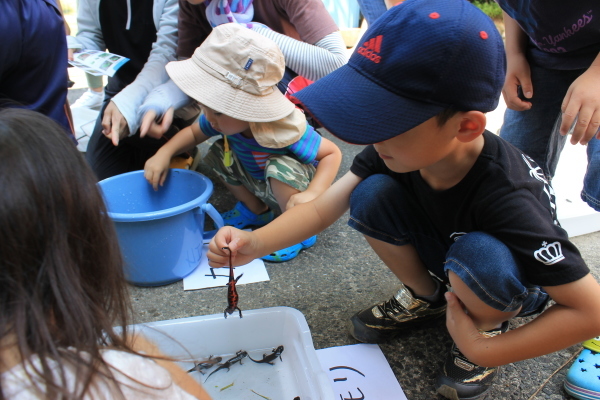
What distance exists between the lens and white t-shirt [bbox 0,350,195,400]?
0.45 metres

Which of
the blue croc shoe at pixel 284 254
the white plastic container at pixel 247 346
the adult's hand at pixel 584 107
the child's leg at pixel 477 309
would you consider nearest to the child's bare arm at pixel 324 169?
the blue croc shoe at pixel 284 254

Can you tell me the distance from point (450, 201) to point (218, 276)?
73 centimetres

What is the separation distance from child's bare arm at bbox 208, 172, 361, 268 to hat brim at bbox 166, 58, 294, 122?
1.12 ft

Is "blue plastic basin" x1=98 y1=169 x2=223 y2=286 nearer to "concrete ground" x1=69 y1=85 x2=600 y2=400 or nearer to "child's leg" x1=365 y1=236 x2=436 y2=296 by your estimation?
"concrete ground" x1=69 y1=85 x2=600 y2=400

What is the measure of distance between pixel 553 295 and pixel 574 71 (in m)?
0.68

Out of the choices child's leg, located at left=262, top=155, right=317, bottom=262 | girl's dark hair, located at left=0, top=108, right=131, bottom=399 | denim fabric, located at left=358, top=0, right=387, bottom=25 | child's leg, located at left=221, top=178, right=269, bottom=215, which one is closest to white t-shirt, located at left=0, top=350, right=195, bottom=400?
girl's dark hair, located at left=0, top=108, right=131, bottom=399

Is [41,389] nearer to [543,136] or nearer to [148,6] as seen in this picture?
[543,136]

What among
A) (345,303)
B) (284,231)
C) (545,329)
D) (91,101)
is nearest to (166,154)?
(284,231)

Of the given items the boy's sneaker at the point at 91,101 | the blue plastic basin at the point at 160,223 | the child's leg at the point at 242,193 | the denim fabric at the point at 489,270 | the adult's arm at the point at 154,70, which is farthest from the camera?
the boy's sneaker at the point at 91,101

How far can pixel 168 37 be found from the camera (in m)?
1.72

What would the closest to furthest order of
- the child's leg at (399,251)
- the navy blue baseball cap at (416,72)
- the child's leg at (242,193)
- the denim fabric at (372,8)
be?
the navy blue baseball cap at (416,72) → the child's leg at (399,251) → the child's leg at (242,193) → the denim fabric at (372,8)

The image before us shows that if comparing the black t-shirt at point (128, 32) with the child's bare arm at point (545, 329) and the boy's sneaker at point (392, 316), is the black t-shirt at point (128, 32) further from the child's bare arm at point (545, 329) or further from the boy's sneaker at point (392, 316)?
the child's bare arm at point (545, 329)

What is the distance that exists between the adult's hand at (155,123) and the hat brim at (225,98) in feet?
0.54

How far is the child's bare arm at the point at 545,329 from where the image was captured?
777 mm
